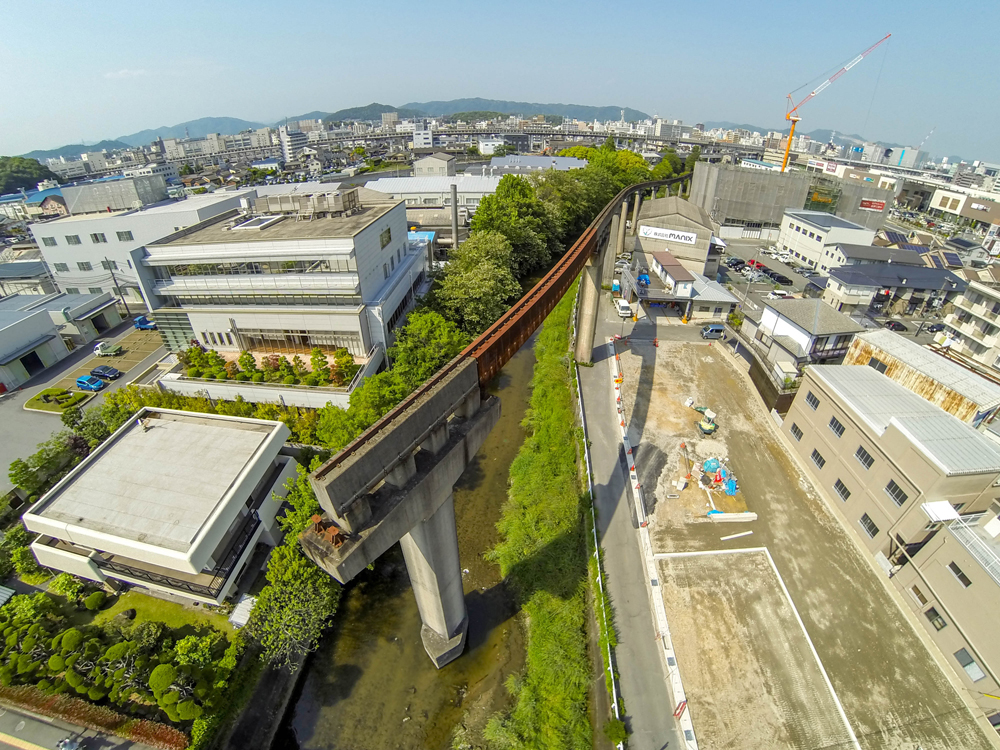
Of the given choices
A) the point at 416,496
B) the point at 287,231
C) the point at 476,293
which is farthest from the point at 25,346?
the point at 416,496

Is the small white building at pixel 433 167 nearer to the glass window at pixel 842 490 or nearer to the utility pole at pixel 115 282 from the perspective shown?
the utility pole at pixel 115 282

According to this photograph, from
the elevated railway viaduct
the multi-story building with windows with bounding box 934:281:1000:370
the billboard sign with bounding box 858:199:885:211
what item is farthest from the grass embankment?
the billboard sign with bounding box 858:199:885:211

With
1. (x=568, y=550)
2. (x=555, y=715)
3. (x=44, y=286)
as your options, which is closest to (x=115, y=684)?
(x=555, y=715)

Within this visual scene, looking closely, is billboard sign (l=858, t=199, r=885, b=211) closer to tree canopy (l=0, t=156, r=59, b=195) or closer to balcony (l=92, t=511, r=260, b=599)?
balcony (l=92, t=511, r=260, b=599)

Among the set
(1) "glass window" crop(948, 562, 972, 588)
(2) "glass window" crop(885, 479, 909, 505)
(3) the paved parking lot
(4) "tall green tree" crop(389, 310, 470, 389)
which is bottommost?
(3) the paved parking lot

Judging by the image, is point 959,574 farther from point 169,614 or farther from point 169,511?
point 169,614

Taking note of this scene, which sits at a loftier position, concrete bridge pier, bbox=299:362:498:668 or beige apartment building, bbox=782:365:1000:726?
concrete bridge pier, bbox=299:362:498:668
